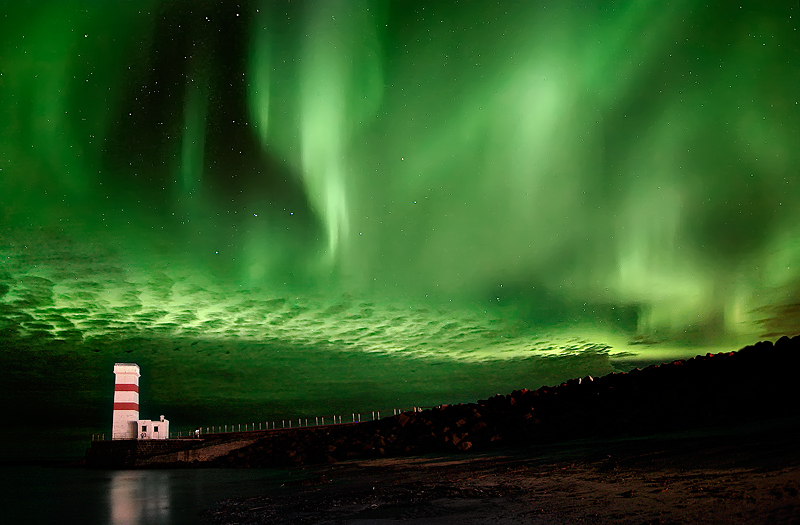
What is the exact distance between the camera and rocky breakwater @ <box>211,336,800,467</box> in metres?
20.2

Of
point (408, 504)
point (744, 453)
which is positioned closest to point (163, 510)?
point (408, 504)

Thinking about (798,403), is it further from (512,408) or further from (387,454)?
(387,454)

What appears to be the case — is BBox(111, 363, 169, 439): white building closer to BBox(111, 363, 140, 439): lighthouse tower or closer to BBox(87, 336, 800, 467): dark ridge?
BBox(111, 363, 140, 439): lighthouse tower

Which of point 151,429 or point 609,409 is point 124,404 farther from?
point 609,409

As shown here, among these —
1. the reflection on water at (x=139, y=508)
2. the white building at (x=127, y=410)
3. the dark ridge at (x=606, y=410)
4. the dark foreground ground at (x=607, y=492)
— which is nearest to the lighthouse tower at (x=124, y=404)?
the white building at (x=127, y=410)

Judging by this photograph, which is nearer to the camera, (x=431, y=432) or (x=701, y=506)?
(x=701, y=506)

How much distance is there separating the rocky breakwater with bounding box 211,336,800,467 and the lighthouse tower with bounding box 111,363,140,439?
13.8m

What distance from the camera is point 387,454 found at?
107ft

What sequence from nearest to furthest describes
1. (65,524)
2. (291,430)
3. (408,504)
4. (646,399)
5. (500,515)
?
1. (500,515)
2. (408,504)
3. (65,524)
4. (646,399)
5. (291,430)

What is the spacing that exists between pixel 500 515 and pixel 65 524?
13.6 metres

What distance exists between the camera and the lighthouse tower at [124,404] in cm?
4688

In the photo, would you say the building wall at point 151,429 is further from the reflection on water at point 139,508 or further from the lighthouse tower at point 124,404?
the reflection on water at point 139,508

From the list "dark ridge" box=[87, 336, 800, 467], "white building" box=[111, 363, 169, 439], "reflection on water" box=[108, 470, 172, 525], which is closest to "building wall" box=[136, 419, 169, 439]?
"white building" box=[111, 363, 169, 439]

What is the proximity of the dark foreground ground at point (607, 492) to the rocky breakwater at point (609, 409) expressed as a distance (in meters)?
5.17
